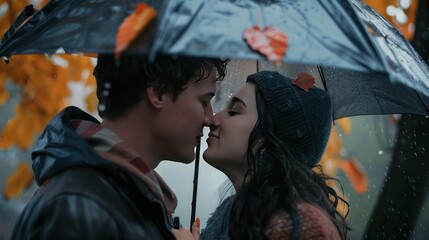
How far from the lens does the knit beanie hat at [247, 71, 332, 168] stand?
328 centimetres

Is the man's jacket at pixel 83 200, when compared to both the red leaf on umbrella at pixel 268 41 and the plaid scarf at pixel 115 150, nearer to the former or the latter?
the plaid scarf at pixel 115 150

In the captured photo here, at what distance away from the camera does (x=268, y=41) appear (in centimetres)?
229

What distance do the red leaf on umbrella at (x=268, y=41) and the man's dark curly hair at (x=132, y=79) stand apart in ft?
1.89

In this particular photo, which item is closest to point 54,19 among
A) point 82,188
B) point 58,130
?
point 58,130

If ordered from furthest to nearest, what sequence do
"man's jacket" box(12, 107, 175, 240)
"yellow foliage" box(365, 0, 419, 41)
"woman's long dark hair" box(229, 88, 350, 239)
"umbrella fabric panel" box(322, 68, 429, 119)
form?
"yellow foliage" box(365, 0, 419, 41) < "umbrella fabric panel" box(322, 68, 429, 119) < "woman's long dark hair" box(229, 88, 350, 239) < "man's jacket" box(12, 107, 175, 240)

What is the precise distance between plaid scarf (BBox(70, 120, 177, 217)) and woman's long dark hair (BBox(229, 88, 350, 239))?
490mm

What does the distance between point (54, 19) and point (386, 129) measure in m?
3.58

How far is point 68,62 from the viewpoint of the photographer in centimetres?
464

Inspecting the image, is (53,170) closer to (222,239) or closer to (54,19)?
(54,19)

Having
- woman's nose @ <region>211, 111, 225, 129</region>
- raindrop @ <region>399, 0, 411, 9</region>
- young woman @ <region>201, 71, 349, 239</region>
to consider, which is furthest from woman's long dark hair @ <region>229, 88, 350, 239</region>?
raindrop @ <region>399, 0, 411, 9</region>

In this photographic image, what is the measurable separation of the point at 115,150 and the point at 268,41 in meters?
0.69

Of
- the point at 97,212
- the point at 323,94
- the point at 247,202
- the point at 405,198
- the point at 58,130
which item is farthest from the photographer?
the point at 405,198

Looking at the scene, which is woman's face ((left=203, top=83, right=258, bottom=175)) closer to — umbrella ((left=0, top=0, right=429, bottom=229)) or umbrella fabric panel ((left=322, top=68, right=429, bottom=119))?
umbrella fabric panel ((left=322, top=68, right=429, bottom=119))

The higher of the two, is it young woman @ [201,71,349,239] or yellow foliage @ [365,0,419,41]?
young woman @ [201,71,349,239]
